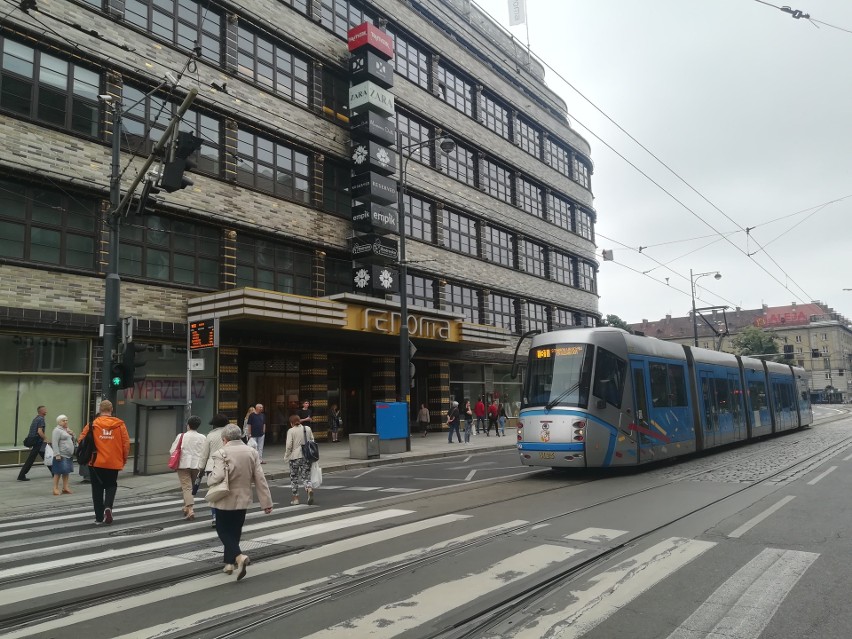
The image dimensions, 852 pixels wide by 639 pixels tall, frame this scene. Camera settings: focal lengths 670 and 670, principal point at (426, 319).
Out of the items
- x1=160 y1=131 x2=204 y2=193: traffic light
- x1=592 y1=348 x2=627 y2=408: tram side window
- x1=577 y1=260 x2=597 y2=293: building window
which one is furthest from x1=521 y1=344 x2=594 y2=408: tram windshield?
x1=577 y1=260 x2=597 y2=293: building window

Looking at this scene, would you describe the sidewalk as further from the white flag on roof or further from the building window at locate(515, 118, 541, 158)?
the white flag on roof

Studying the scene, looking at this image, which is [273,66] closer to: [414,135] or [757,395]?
[414,135]

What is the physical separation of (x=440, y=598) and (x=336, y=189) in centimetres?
2410

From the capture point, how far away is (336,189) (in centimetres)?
2798

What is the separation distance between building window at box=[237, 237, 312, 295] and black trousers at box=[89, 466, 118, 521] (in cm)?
1427

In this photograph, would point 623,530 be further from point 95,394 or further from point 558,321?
point 558,321

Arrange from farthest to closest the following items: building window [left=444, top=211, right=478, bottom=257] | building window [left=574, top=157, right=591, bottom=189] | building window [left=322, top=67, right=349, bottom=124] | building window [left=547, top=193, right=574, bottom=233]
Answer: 1. building window [left=574, top=157, right=591, bottom=189]
2. building window [left=547, top=193, right=574, bottom=233]
3. building window [left=444, top=211, right=478, bottom=257]
4. building window [left=322, top=67, right=349, bottom=124]

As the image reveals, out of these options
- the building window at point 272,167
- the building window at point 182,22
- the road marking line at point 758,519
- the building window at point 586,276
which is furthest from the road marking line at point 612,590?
the building window at point 586,276

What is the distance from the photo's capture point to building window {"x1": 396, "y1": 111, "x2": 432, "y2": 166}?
31.9m

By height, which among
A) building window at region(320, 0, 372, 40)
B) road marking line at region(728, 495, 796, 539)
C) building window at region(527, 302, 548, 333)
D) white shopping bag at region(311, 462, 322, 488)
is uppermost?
building window at region(320, 0, 372, 40)

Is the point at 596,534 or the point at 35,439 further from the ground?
the point at 35,439

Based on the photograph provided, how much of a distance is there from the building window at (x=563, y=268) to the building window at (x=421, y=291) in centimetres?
1412

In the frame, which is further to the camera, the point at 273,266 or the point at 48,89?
the point at 273,266

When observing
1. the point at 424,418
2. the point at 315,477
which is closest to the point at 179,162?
the point at 315,477
